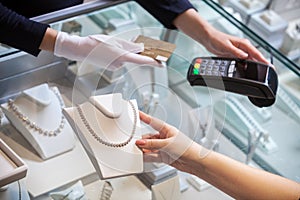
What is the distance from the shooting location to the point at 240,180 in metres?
Result: 0.94

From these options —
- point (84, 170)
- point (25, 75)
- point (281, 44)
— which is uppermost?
point (25, 75)

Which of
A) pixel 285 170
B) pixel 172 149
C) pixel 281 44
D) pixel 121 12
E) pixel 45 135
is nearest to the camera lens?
pixel 172 149

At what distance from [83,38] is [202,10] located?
47 cm

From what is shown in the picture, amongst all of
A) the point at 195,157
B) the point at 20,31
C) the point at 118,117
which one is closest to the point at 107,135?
the point at 118,117

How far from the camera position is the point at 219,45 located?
118 cm

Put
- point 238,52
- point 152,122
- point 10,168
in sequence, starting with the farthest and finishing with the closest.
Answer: point 238,52
point 152,122
point 10,168

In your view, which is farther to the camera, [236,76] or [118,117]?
[236,76]

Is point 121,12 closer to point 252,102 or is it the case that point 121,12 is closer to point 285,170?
point 252,102

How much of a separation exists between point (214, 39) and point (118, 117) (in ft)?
1.24

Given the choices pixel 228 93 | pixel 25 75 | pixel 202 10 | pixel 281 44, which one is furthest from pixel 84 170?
pixel 281 44

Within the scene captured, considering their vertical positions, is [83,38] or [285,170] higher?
[83,38]

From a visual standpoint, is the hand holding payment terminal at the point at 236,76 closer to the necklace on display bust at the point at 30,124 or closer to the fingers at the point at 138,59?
the fingers at the point at 138,59

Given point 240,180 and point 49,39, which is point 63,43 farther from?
point 240,180

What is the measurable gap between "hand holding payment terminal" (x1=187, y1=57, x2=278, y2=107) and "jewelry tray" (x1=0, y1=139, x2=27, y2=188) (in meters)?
0.42
